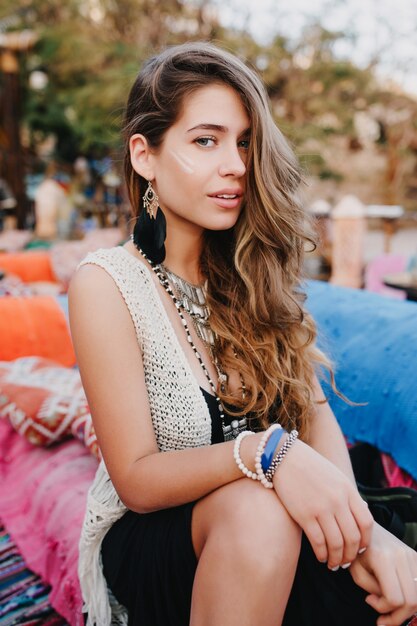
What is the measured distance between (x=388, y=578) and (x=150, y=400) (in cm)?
63

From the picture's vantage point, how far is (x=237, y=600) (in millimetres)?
985

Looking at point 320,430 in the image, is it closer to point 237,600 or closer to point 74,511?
point 237,600

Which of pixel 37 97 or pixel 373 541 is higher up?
pixel 37 97

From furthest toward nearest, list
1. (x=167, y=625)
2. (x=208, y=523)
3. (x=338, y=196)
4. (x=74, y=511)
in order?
(x=338, y=196) < (x=74, y=511) < (x=167, y=625) < (x=208, y=523)

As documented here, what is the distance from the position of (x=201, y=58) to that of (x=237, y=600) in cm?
123

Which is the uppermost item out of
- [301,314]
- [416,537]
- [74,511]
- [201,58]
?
[201,58]

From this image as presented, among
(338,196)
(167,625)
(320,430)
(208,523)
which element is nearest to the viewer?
(208,523)

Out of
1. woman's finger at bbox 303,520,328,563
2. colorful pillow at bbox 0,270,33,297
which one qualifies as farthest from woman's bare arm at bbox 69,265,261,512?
colorful pillow at bbox 0,270,33,297

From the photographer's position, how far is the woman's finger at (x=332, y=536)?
104 centimetres

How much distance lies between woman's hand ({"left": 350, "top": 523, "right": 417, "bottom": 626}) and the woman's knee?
0.15 m

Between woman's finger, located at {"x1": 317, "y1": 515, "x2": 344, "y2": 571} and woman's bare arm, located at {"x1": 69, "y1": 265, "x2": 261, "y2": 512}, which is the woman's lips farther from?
woman's finger, located at {"x1": 317, "y1": 515, "x2": 344, "y2": 571}

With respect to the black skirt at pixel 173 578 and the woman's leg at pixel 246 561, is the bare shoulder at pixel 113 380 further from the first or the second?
the woman's leg at pixel 246 561

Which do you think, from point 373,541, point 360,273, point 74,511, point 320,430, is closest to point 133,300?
point 320,430

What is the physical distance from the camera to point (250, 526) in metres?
1.02
